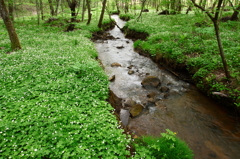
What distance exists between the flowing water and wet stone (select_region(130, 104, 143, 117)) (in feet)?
0.67

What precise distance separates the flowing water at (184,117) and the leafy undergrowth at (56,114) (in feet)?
6.81

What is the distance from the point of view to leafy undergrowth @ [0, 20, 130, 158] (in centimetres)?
465

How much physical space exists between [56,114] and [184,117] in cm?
656

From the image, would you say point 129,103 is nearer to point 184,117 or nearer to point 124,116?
point 124,116

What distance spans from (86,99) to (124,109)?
8.21ft

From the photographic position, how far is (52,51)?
487 inches

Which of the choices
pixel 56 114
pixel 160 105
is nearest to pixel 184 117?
pixel 160 105

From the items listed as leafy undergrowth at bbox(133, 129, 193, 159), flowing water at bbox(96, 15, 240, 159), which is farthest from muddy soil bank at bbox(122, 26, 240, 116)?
leafy undergrowth at bbox(133, 129, 193, 159)

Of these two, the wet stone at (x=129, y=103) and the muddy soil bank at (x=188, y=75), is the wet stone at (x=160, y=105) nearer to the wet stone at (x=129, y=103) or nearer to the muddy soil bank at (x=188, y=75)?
the wet stone at (x=129, y=103)

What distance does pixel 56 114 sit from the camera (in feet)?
19.1

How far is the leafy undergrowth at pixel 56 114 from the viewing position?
4.65 meters

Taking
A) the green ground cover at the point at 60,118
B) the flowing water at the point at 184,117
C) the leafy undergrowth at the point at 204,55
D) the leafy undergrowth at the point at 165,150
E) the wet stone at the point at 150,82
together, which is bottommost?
the flowing water at the point at 184,117

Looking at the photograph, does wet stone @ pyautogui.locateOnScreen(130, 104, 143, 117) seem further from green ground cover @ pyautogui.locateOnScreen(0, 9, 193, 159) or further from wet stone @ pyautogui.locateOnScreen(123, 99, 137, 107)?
green ground cover @ pyautogui.locateOnScreen(0, 9, 193, 159)

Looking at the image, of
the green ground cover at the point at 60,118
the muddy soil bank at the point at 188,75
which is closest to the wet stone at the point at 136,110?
the green ground cover at the point at 60,118
